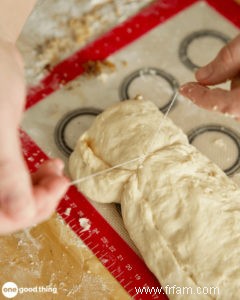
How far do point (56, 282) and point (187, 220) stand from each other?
15.7 inches

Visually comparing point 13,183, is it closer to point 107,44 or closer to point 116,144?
point 116,144

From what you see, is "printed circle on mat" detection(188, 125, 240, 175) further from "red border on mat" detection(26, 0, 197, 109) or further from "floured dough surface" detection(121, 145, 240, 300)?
"red border on mat" detection(26, 0, 197, 109)

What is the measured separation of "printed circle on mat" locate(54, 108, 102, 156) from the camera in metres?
1.58

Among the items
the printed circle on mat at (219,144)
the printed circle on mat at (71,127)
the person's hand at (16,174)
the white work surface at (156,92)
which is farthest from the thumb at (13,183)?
the printed circle on mat at (219,144)

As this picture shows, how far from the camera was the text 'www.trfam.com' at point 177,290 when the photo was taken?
1167mm

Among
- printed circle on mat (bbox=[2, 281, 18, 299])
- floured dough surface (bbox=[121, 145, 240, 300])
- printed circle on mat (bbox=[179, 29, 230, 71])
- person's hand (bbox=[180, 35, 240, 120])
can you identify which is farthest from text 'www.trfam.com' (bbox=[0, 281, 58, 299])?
printed circle on mat (bbox=[179, 29, 230, 71])

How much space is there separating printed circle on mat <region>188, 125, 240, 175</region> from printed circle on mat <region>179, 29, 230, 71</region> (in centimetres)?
29

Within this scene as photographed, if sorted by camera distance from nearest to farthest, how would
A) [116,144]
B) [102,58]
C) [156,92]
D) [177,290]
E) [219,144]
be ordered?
[177,290] < [116,144] < [219,144] < [156,92] < [102,58]

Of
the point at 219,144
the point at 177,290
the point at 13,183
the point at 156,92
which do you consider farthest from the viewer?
the point at 156,92

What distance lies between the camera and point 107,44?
185 cm

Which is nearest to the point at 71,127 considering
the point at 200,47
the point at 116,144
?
the point at 116,144

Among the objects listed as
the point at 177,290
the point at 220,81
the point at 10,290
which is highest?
the point at 220,81

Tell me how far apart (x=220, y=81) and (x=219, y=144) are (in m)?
0.33

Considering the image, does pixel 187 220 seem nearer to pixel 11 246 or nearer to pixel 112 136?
pixel 112 136
